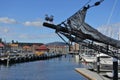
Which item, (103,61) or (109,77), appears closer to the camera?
(109,77)

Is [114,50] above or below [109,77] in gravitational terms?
above

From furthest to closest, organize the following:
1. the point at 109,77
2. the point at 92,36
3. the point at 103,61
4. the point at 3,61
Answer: the point at 3,61, the point at 103,61, the point at 109,77, the point at 92,36

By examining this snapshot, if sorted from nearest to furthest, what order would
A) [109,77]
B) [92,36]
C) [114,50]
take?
[92,36]
[114,50]
[109,77]

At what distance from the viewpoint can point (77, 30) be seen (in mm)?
20297

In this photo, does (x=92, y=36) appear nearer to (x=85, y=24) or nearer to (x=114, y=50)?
(x=85, y=24)

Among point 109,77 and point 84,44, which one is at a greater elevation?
point 84,44

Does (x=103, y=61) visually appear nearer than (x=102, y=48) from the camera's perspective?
No

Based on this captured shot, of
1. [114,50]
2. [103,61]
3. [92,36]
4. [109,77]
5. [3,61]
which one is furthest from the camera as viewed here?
[3,61]

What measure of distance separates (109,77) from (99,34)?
16140 millimetres

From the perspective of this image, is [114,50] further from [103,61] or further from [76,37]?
[103,61]

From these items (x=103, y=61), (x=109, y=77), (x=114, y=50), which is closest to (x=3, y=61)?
(x=103, y=61)

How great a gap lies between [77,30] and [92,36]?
2.68 ft

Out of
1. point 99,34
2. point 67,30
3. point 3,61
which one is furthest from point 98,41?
point 3,61

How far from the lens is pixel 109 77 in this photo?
36.0m
